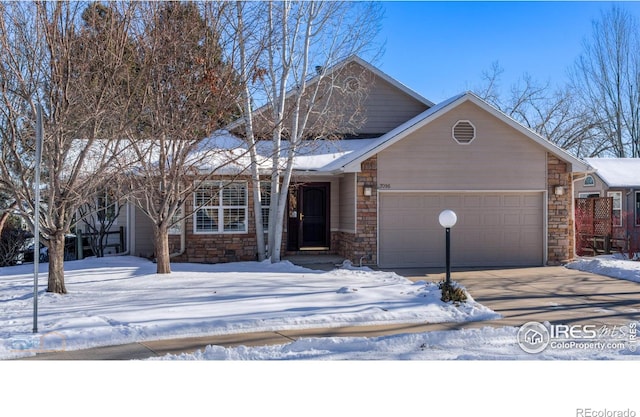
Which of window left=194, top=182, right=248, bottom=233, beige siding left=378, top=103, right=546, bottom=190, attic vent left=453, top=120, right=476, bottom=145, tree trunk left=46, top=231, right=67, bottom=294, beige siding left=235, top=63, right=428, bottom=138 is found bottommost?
tree trunk left=46, top=231, right=67, bottom=294

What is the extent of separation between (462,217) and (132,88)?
8.78 m

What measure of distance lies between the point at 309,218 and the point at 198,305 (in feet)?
28.7

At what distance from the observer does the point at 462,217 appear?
15.5 m

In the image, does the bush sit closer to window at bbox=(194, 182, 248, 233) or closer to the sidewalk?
the sidewalk

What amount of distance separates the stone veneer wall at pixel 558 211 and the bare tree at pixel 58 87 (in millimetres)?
10705

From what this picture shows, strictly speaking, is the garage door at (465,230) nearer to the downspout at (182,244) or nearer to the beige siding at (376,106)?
the beige siding at (376,106)

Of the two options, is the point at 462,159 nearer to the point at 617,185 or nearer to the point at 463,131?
the point at 463,131

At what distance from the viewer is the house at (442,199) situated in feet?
49.3

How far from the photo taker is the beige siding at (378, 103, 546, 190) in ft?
49.4

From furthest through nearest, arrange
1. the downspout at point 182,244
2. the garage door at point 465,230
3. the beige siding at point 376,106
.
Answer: the beige siding at point 376,106
the downspout at point 182,244
the garage door at point 465,230

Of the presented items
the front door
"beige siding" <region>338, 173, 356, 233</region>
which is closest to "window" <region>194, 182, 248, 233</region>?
the front door

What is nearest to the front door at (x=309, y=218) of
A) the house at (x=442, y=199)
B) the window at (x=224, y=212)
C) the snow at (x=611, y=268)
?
the house at (x=442, y=199)

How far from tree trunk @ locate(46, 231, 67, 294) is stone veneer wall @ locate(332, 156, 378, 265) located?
7093 mm

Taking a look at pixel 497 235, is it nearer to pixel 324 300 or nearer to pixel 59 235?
pixel 324 300
